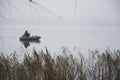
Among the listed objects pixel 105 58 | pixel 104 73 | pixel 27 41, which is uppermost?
pixel 105 58

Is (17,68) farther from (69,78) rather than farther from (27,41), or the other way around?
(27,41)

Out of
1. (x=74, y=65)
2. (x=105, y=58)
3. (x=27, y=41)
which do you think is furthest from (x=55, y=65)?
(x=27, y=41)

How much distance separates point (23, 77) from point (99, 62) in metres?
1.73

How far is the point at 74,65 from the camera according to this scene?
455cm

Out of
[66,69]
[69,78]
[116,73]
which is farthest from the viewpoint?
[116,73]

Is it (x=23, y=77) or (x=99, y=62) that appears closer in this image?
(x=23, y=77)

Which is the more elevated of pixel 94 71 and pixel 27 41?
pixel 94 71

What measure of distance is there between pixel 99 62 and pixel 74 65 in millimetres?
890

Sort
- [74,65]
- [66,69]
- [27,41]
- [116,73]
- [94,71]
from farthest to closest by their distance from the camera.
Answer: [27,41], [94,71], [116,73], [74,65], [66,69]

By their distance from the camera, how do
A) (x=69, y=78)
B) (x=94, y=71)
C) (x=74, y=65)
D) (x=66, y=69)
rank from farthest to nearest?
1. (x=94, y=71)
2. (x=74, y=65)
3. (x=66, y=69)
4. (x=69, y=78)

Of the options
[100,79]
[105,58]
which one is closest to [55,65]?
[105,58]

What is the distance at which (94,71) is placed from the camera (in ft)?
17.3

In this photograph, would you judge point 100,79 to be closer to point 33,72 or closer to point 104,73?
point 104,73

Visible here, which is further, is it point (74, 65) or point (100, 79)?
point (100, 79)
